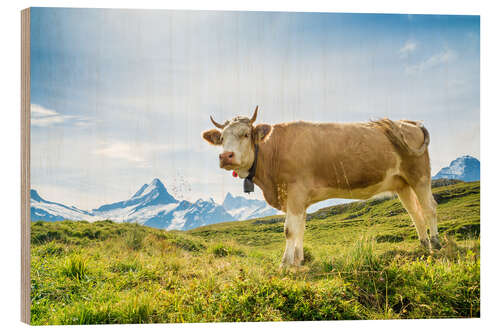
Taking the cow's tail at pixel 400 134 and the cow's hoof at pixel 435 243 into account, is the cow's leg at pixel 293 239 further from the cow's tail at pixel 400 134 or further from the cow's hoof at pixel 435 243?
the cow's hoof at pixel 435 243

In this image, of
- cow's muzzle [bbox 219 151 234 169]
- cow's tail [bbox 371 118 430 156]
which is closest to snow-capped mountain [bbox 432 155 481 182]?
cow's tail [bbox 371 118 430 156]

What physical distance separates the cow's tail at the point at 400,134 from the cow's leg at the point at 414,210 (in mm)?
500

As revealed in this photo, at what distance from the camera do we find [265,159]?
5.48 m

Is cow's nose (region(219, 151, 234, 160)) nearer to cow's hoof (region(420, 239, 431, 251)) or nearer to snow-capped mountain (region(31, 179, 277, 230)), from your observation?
snow-capped mountain (region(31, 179, 277, 230))

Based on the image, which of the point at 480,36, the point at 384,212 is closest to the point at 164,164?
the point at 384,212

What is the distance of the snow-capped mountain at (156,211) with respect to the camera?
4765 mm

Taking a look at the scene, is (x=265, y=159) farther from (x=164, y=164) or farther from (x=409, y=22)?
(x=409, y=22)

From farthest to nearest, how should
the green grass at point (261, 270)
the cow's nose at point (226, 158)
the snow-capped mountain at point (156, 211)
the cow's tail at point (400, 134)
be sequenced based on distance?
the cow's tail at point (400, 134), the cow's nose at point (226, 158), the snow-capped mountain at point (156, 211), the green grass at point (261, 270)

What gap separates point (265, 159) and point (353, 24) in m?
2.07

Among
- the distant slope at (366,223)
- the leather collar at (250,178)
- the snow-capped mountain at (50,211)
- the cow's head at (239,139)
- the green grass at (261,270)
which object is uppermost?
the cow's head at (239,139)

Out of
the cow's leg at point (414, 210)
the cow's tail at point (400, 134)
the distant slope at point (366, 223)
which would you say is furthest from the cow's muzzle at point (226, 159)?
the cow's leg at point (414, 210)

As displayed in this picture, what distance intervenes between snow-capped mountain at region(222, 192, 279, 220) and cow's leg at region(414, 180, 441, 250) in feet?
6.41

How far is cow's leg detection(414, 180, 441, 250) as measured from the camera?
18.0 ft

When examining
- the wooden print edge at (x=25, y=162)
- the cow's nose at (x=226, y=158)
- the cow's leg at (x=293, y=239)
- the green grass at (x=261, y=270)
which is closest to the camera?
the green grass at (x=261, y=270)
